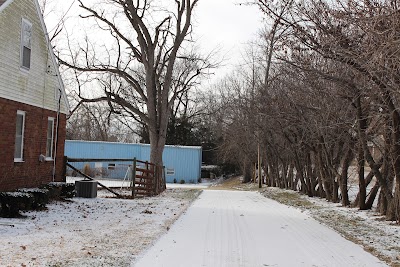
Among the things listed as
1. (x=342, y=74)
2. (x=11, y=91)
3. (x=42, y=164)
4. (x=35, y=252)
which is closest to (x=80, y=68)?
(x=42, y=164)

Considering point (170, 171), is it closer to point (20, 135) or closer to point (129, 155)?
point (129, 155)

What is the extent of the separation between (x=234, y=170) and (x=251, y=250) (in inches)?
2111

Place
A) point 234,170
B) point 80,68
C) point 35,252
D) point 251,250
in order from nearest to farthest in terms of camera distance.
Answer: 1. point 35,252
2. point 251,250
3. point 80,68
4. point 234,170

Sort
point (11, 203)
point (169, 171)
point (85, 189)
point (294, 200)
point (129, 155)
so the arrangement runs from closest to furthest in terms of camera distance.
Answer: point (11, 203), point (85, 189), point (294, 200), point (129, 155), point (169, 171)

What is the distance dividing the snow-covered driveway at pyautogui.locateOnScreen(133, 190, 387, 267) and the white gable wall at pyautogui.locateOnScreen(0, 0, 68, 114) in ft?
21.3

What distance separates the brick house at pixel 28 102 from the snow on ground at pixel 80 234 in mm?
1799

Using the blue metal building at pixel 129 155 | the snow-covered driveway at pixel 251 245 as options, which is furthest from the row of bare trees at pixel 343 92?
the blue metal building at pixel 129 155

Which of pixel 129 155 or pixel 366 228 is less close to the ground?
pixel 129 155

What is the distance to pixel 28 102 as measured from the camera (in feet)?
49.6

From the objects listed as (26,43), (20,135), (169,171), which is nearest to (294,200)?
(20,135)

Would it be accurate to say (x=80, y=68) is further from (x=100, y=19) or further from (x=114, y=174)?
(x=114, y=174)

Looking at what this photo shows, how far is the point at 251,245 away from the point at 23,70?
9762mm

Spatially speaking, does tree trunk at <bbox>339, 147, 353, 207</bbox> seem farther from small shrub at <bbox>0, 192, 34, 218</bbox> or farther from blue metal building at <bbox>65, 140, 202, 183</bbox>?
blue metal building at <bbox>65, 140, 202, 183</bbox>

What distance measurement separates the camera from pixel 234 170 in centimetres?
6197
